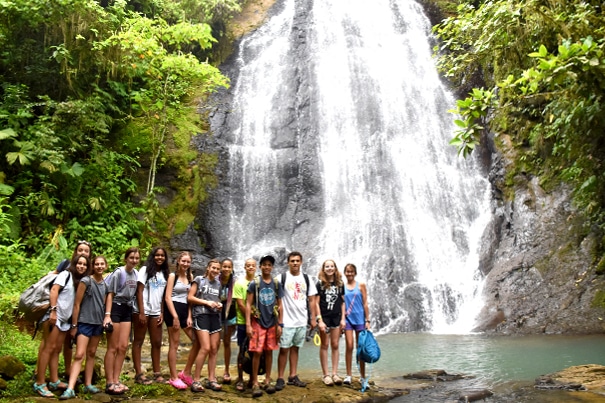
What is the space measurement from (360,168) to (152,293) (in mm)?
14018

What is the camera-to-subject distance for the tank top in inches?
234

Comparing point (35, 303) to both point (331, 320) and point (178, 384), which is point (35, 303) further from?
point (331, 320)

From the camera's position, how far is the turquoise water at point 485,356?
24.6 ft

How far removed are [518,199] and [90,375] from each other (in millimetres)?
13357

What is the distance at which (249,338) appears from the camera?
17.9 ft

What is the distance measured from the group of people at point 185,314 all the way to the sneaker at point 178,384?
1cm

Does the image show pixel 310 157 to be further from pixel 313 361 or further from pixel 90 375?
pixel 90 375

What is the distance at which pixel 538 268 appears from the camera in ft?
42.8

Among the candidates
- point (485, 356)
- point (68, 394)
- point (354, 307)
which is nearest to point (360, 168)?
point (485, 356)

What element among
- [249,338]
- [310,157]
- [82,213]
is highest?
[310,157]

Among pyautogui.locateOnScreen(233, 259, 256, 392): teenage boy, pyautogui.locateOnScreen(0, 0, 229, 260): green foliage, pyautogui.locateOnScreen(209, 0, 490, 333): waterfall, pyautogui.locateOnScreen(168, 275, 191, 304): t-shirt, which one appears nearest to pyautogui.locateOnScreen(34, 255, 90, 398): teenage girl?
pyautogui.locateOnScreen(168, 275, 191, 304): t-shirt

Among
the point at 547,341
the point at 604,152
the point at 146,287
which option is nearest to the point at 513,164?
the point at 547,341

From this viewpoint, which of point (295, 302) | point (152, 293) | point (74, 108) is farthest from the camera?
point (74, 108)

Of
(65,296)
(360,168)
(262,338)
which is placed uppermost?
(360,168)
